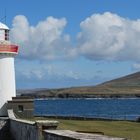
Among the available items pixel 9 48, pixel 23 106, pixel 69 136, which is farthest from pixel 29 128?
pixel 9 48

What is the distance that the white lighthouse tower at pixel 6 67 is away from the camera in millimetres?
34656

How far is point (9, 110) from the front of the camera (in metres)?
34.2

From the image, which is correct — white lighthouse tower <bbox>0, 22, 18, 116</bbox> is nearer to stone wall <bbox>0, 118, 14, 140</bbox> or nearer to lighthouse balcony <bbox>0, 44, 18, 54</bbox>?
lighthouse balcony <bbox>0, 44, 18, 54</bbox>

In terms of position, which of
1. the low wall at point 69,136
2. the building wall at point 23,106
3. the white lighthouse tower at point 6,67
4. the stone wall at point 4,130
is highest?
the white lighthouse tower at point 6,67

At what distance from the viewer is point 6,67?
34875 mm

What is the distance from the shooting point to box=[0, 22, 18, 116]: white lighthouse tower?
3466 cm

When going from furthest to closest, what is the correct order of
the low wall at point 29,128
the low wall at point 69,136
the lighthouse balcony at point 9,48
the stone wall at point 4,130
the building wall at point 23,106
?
the lighthouse balcony at point 9,48
the building wall at point 23,106
the stone wall at point 4,130
the low wall at point 29,128
the low wall at point 69,136

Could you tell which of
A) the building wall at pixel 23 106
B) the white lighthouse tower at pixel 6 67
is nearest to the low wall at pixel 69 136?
the building wall at pixel 23 106

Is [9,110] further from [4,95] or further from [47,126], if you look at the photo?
[47,126]

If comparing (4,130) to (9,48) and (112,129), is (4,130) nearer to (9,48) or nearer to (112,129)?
(112,129)

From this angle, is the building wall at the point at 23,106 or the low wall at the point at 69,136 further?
the building wall at the point at 23,106

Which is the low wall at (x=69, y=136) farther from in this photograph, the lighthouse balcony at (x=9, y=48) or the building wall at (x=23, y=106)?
the lighthouse balcony at (x=9, y=48)

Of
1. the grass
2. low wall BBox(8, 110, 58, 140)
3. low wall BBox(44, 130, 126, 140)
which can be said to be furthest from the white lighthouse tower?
low wall BBox(44, 130, 126, 140)

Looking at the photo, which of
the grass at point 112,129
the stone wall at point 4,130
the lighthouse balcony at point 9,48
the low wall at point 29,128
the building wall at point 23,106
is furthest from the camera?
the lighthouse balcony at point 9,48
